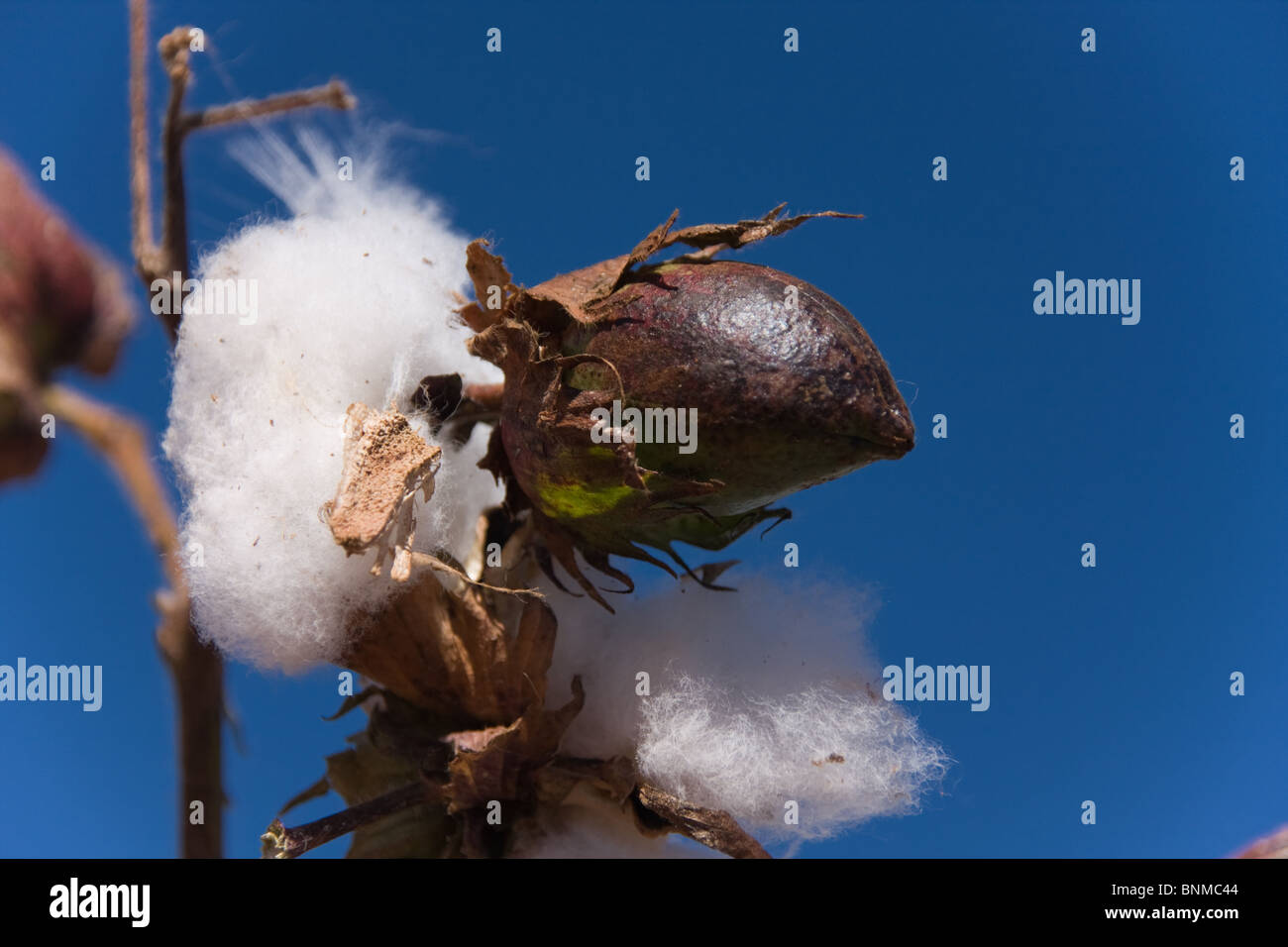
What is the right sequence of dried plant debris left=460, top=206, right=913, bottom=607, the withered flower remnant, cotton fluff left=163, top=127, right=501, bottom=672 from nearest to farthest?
dried plant debris left=460, top=206, right=913, bottom=607 < cotton fluff left=163, top=127, right=501, bottom=672 < the withered flower remnant

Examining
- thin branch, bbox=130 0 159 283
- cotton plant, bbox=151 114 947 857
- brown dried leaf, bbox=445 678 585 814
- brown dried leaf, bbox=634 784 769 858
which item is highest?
thin branch, bbox=130 0 159 283

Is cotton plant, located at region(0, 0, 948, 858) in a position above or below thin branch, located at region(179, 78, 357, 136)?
below

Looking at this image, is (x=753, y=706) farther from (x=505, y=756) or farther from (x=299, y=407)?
(x=299, y=407)

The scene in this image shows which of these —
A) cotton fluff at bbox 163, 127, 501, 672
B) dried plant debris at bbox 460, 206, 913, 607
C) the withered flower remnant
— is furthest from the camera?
the withered flower remnant

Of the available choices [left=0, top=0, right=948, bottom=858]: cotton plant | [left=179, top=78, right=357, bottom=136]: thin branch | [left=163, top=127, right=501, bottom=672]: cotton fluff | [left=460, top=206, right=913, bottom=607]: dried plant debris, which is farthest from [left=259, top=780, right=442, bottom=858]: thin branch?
[left=179, top=78, right=357, bottom=136]: thin branch

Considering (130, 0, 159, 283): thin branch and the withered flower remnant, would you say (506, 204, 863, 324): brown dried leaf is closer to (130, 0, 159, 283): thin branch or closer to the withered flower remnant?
(130, 0, 159, 283): thin branch

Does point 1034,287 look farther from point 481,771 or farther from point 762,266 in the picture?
point 481,771

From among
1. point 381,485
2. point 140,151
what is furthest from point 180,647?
point 140,151
